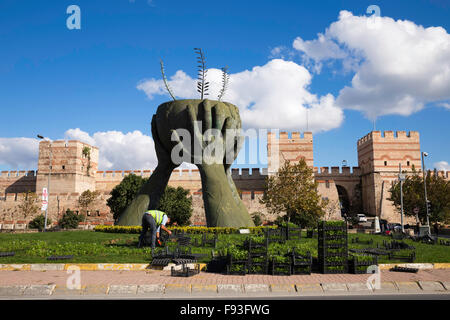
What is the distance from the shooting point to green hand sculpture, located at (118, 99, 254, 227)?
17.0 meters

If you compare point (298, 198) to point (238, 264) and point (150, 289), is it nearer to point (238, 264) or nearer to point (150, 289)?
point (238, 264)

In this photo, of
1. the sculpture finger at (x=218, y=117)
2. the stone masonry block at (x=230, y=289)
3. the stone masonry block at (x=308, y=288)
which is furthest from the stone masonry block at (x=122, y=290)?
the sculpture finger at (x=218, y=117)

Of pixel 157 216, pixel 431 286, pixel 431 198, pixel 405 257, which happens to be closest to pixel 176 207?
pixel 157 216

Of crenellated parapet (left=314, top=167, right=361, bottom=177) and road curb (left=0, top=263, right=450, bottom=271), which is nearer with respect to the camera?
road curb (left=0, top=263, right=450, bottom=271)

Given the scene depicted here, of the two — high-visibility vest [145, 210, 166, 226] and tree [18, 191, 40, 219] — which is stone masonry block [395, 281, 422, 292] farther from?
tree [18, 191, 40, 219]

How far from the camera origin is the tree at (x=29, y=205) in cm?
3726

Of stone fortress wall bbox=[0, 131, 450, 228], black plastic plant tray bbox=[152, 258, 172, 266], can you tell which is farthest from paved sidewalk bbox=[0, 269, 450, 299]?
stone fortress wall bbox=[0, 131, 450, 228]

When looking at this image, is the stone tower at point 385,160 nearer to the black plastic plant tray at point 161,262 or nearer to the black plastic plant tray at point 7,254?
the black plastic plant tray at point 161,262

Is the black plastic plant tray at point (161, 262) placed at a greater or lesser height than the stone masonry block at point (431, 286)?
greater

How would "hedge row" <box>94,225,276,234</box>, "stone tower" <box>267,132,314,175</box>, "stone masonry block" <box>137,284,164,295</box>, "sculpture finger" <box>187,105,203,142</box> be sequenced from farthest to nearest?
"stone tower" <box>267,132,314,175</box> → "sculpture finger" <box>187,105,203,142</box> → "hedge row" <box>94,225,276,234</box> → "stone masonry block" <box>137,284,164,295</box>

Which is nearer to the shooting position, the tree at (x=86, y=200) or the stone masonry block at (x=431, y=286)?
the stone masonry block at (x=431, y=286)

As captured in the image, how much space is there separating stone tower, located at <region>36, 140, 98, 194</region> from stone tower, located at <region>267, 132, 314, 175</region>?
23684 mm

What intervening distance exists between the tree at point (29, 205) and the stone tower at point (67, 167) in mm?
4134
